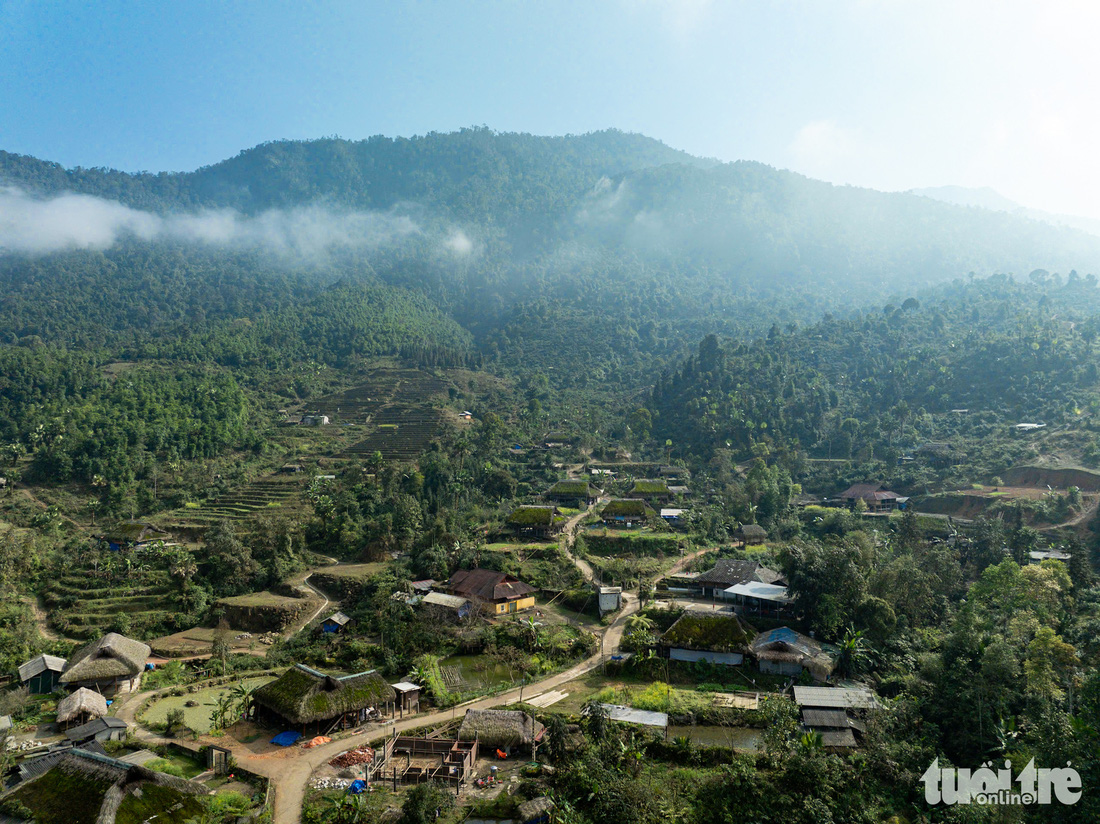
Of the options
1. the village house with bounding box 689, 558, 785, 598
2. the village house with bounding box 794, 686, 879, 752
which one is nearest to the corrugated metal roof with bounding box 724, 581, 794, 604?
the village house with bounding box 689, 558, 785, 598

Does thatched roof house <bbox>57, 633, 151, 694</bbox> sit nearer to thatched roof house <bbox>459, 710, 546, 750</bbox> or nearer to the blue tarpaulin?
the blue tarpaulin

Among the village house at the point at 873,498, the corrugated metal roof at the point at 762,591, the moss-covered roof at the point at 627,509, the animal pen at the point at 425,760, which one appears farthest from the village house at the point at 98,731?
the village house at the point at 873,498

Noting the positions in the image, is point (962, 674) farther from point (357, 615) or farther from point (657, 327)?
point (657, 327)

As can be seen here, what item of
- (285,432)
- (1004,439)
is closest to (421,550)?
(285,432)

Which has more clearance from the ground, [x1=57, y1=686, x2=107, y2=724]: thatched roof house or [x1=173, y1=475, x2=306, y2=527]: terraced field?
[x1=57, y1=686, x2=107, y2=724]: thatched roof house

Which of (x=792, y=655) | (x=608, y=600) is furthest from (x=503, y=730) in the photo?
(x=608, y=600)

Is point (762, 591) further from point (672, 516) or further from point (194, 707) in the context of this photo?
point (194, 707)

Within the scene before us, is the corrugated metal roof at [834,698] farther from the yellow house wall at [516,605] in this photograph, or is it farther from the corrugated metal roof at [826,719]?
the yellow house wall at [516,605]

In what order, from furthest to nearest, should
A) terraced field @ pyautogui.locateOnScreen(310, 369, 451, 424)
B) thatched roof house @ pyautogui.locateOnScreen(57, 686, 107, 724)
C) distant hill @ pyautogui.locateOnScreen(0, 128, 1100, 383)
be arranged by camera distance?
distant hill @ pyautogui.locateOnScreen(0, 128, 1100, 383) → terraced field @ pyautogui.locateOnScreen(310, 369, 451, 424) → thatched roof house @ pyautogui.locateOnScreen(57, 686, 107, 724)
